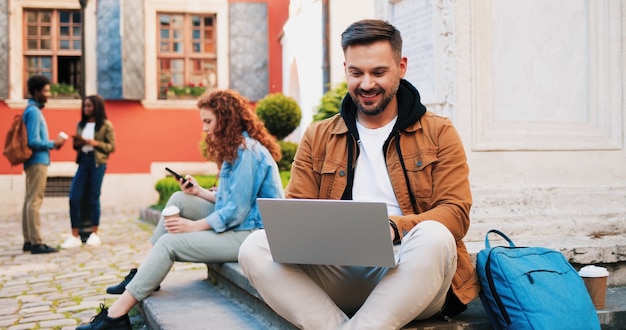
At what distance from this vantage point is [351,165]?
315cm

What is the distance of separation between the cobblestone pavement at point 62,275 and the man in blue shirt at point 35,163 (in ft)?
0.72

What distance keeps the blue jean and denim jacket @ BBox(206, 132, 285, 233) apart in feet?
13.9

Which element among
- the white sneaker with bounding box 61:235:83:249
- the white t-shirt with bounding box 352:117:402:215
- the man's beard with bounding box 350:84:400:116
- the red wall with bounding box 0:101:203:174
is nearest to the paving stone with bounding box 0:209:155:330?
the white sneaker with bounding box 61:235:83:249

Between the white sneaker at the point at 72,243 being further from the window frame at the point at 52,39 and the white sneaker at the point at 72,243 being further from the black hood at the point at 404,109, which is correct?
the window frame at the point at 52,39

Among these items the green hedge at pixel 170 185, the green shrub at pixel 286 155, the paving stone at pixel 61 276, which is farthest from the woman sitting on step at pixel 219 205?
the green shrub at pixel 286 155

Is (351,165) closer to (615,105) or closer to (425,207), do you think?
(425,207)

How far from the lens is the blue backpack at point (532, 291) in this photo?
109 inches

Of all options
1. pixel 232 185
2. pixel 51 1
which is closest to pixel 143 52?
pixel 51 1

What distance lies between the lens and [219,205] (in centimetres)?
442

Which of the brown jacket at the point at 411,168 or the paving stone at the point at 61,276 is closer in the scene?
the brown jacket at the point at 411,168

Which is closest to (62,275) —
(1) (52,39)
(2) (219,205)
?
(2) (219,205)

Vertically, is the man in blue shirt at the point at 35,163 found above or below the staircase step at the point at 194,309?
above

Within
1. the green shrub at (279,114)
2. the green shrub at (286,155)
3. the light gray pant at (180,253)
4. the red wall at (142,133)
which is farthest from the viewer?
the red wall at (142,133)

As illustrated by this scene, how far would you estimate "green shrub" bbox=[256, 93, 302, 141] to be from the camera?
12250 mm
